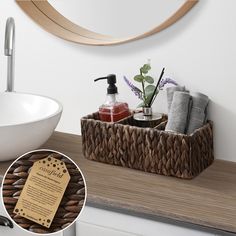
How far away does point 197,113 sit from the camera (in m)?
1.52

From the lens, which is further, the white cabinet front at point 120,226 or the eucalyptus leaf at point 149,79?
the eucalyptus leaf at point 149,79

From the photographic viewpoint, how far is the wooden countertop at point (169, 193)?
1.24 metres

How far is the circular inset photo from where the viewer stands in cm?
76

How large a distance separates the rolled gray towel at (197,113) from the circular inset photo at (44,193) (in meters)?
0.78

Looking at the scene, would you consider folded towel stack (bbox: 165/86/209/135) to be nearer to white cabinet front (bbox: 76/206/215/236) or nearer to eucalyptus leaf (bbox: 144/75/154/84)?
eucalyptus leaf (bbox: 144/75/154/84)

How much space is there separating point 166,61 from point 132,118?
20 centimetres

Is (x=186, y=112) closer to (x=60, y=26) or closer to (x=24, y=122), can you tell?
(x=24, y=122)

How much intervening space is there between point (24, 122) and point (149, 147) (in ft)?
1.11

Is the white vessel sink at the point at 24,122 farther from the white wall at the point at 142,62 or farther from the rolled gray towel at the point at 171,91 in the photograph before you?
the rolled gray towel at the point at 171,91

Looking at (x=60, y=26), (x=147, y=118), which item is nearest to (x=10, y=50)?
(x=60, y=26)

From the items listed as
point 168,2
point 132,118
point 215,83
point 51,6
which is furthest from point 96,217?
point 51,6

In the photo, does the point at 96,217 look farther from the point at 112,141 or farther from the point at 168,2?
the point at 168,2

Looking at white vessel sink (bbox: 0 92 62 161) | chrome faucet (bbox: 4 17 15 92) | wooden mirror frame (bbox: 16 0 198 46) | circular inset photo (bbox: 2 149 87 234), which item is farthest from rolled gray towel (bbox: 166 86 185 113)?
circular inset photo (bbox: 2 149 87 234)

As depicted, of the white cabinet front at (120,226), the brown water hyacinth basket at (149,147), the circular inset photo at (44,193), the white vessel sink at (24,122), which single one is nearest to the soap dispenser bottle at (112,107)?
the brown water hyacinth basket at (149,147)
